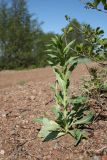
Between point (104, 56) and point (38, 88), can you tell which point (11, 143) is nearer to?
point (104, 56)

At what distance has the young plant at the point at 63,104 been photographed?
3803mm

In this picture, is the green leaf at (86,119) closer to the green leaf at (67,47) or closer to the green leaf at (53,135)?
the green leaf at (53,135)

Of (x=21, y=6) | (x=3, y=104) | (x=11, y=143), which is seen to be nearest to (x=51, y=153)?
(x=11, y=143)

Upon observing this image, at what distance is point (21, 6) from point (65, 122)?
3135cm

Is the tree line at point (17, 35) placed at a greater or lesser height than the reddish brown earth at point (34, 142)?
lesser

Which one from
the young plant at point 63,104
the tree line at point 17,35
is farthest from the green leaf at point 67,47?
the tree line at point 17,35

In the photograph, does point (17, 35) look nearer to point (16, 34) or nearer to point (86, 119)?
point (16, 34)

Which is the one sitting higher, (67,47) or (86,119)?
(67,47)

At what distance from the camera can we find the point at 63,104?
395 cm

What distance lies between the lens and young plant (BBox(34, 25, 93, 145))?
380cm

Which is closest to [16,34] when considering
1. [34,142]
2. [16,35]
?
[16,35]

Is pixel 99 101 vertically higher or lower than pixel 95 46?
lower

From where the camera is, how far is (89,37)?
353 centimetres

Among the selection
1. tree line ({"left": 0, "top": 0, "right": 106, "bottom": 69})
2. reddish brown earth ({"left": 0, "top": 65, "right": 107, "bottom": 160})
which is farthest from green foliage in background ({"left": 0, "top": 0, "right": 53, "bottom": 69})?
reddish brown earth ({"left": 0, "top": 65, "right": 107, "bottom": 160})
